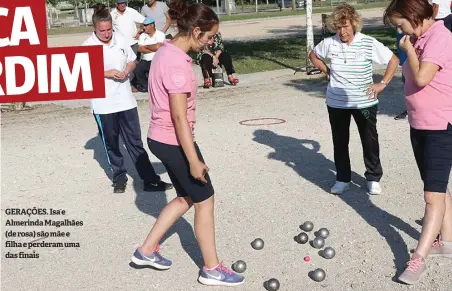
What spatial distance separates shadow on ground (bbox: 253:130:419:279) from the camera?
549 centimetres

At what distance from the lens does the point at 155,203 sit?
686 centimetres

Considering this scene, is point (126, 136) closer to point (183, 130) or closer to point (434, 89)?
point (183, 130)

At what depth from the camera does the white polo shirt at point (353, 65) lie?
20.9 ft

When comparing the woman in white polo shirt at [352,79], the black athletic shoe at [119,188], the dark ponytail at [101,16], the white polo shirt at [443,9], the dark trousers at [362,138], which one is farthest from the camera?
the white polo shirt at [443,9]

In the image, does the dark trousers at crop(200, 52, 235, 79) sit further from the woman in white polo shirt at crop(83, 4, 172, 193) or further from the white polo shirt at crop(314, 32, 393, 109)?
the white polo shirt at crop(314, 32, 393, 109)

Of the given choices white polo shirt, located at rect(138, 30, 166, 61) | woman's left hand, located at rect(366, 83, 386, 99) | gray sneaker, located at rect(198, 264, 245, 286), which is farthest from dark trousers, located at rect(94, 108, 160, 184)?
white polo shirt, located at rect(138, 30, 166, 61)

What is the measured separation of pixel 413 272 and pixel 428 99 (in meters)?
1.22

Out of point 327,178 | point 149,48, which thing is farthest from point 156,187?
point 149,48

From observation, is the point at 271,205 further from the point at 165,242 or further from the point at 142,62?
the point at 142,62

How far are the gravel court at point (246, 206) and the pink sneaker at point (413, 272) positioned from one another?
60mm

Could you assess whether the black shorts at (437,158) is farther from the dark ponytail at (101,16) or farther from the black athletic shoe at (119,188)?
the black athletic shoe at (119,188)

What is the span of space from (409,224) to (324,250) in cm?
102

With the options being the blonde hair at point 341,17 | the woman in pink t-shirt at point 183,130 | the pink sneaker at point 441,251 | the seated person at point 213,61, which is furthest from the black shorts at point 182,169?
the seated person at point 213,61

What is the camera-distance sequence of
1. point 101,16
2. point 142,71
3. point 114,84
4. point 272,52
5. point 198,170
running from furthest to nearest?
point 272,52 → point 142,71 → point 114,84 → point 101,16 → point 198,170
